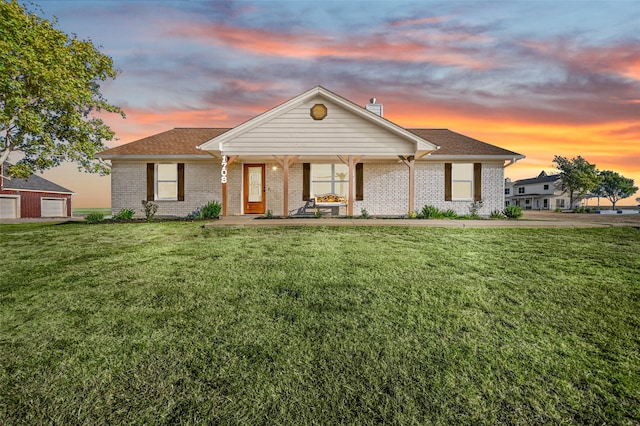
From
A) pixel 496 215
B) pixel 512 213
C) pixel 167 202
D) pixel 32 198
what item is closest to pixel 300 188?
pixel 167 202

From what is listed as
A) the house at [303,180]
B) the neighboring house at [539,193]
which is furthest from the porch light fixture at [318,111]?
the neighboring house at [539,193]

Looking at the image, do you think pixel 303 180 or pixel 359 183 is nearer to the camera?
pixel 303 180

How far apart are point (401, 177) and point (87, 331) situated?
13153 mm

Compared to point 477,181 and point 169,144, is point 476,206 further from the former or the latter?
point 169,144

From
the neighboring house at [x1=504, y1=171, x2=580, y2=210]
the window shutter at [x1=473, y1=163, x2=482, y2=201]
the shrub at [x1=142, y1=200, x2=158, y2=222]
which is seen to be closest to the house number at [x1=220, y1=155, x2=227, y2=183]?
the shrub at [x1=142, y1=200, x2=158, y2=222]

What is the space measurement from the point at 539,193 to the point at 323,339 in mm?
59755

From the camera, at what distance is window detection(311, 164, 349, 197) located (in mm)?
14586

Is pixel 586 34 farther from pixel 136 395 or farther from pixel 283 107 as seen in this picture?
pixel 136 395

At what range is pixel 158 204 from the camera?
1434cm

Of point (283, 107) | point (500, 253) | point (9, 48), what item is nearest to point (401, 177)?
point (283, 107)

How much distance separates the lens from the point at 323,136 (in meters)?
12.3

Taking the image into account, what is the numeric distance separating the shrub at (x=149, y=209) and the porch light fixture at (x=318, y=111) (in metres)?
7.33

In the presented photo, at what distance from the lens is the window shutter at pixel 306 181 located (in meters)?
14.4

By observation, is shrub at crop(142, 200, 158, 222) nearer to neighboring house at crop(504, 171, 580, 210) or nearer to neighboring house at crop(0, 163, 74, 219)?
neighboring house at crop(0, 163, 74, 219)
